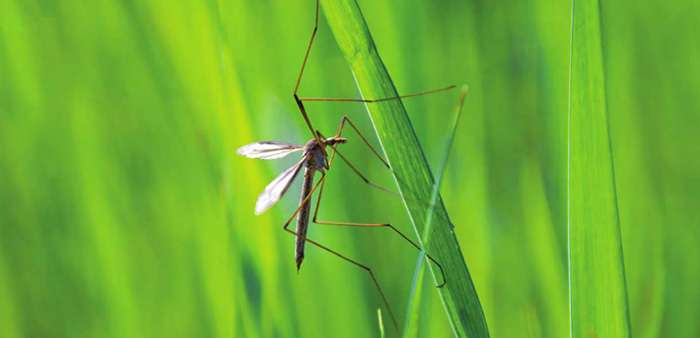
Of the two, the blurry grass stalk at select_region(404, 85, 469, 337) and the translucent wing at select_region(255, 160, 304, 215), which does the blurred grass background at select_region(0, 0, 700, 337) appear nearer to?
the translucent wing at select_region(255, 160, 304, 215)

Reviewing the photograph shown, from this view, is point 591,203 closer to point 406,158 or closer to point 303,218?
point 406,158

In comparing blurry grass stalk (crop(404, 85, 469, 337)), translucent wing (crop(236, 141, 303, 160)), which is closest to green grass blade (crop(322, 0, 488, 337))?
blurry grass stalk (crop(404, 85, 469, 337))

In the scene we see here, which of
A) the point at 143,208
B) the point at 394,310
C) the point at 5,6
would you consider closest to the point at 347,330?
the point at 394,310

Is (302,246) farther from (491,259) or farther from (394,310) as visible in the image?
(491,259)

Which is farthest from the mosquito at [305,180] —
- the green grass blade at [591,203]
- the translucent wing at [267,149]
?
the green grass blade at [591,203]

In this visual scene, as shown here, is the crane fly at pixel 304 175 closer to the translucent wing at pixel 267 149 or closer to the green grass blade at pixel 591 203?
the translucent wing at pixel 267 149

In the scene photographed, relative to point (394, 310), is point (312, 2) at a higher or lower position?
higher

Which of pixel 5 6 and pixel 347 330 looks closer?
pixel 347 330
